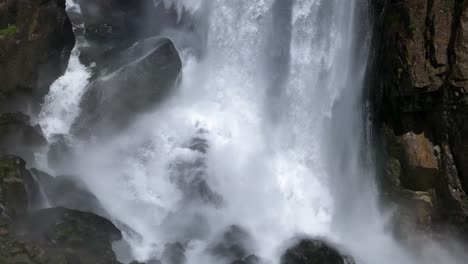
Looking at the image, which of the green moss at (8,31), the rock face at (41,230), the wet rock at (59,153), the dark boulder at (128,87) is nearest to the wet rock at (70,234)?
the rock face at (41,230)

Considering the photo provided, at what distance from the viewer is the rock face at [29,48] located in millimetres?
16469

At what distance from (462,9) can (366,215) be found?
7.10 m

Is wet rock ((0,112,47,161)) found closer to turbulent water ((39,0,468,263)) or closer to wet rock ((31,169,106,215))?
turbulent water ((39,0,468,263))

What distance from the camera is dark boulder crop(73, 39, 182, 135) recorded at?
17938 millimetres

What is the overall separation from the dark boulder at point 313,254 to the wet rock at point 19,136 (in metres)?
8.86

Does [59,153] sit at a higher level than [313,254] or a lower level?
lower

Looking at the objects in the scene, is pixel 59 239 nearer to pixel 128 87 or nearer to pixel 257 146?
pixel 128 87

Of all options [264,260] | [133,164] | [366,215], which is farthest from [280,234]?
[133,164]

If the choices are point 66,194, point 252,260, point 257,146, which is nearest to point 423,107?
point 257,146

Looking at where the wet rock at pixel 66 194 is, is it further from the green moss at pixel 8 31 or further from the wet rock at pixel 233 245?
the green moss at pixel 8 31

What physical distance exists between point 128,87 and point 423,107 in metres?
10.2

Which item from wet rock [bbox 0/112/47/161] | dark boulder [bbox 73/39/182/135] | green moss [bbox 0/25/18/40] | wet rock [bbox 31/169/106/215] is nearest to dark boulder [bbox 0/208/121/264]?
wet rock [bbox 31/169/106/215]

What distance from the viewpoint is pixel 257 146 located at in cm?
1823

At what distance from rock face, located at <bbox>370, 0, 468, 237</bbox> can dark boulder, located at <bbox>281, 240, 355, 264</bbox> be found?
2.51 metres
